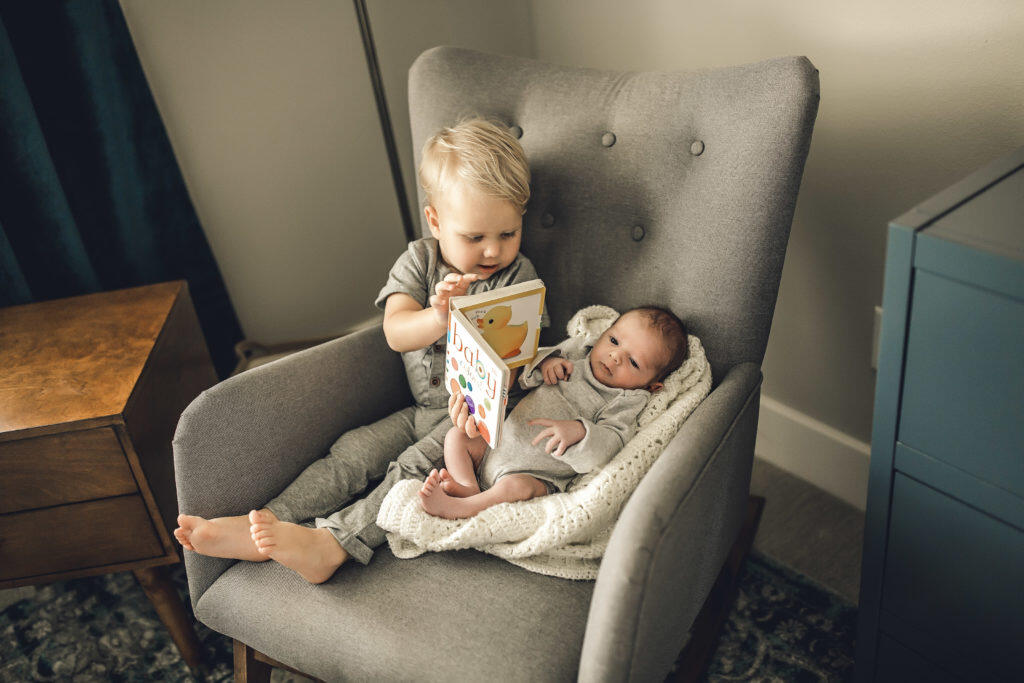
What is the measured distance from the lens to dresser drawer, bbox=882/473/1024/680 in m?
0.80

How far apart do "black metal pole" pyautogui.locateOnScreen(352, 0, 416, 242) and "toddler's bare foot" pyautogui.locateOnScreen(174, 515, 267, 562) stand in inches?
32.6

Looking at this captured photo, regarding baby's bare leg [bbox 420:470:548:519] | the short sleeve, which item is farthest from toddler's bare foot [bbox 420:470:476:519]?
the short sleeve

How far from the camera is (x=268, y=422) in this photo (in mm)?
1058

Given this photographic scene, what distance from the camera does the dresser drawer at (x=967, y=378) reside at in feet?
2.29

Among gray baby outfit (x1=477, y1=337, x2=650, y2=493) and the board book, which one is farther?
gray baby outfit (x1=477, y1=337, x2=650, y2=493)

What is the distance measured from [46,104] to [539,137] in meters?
0.98

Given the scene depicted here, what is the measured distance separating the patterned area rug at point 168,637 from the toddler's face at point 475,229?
77 centimetres

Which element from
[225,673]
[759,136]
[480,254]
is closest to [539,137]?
[480,254]

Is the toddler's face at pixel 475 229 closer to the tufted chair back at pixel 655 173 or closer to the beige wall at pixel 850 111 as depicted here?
the tufted chair back at pixel 655 173

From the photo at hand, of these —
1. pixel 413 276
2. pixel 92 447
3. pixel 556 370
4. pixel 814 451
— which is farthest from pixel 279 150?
pixel 814 451

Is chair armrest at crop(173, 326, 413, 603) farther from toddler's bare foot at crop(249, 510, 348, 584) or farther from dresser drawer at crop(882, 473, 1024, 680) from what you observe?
dresser drawer at crop(882, 473, 1024, 680)

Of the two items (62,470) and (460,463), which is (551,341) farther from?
(62,470)

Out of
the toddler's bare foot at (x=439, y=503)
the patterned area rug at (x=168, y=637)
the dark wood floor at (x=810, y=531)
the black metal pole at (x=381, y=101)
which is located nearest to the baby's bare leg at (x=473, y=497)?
the toddler's bare foot at (x=439, y=503)

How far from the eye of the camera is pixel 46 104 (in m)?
1.42
